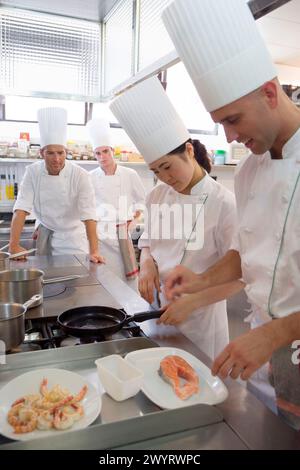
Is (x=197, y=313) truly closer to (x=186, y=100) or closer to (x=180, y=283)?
(x=180, y=283)

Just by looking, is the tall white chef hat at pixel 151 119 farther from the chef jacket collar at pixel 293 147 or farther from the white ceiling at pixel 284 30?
the white ceiling at pixel 284 30

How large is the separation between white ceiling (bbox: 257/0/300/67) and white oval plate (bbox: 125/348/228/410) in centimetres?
191

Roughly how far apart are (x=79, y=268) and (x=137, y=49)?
1.65m

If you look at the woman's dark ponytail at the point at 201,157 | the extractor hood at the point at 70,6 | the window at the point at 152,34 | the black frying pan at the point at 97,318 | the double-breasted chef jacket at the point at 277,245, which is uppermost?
A: the extractor hood at the point at 70,6

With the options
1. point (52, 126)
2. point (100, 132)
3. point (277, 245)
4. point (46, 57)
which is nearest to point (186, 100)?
point (100, 132)

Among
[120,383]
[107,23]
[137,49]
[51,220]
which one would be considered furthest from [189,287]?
[107,23]

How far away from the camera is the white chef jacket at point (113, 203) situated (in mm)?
3545

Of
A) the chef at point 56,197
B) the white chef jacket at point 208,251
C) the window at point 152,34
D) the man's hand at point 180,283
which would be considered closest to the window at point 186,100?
the window at point 152,34

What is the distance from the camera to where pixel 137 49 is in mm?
2604

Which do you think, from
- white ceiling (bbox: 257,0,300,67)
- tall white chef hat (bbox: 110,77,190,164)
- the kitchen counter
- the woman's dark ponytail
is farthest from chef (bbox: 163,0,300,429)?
white ceiling (bbox: 257,0,300,67)

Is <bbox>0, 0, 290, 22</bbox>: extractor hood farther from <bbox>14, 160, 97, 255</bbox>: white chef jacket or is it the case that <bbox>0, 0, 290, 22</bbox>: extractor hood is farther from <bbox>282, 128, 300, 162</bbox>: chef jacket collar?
<bbox>282, 128, 300, 162</bbox>: chef jacket collar

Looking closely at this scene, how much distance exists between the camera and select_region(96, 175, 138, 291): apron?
349cm

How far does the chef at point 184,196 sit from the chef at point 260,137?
38cm

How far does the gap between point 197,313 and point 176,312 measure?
40 cm
